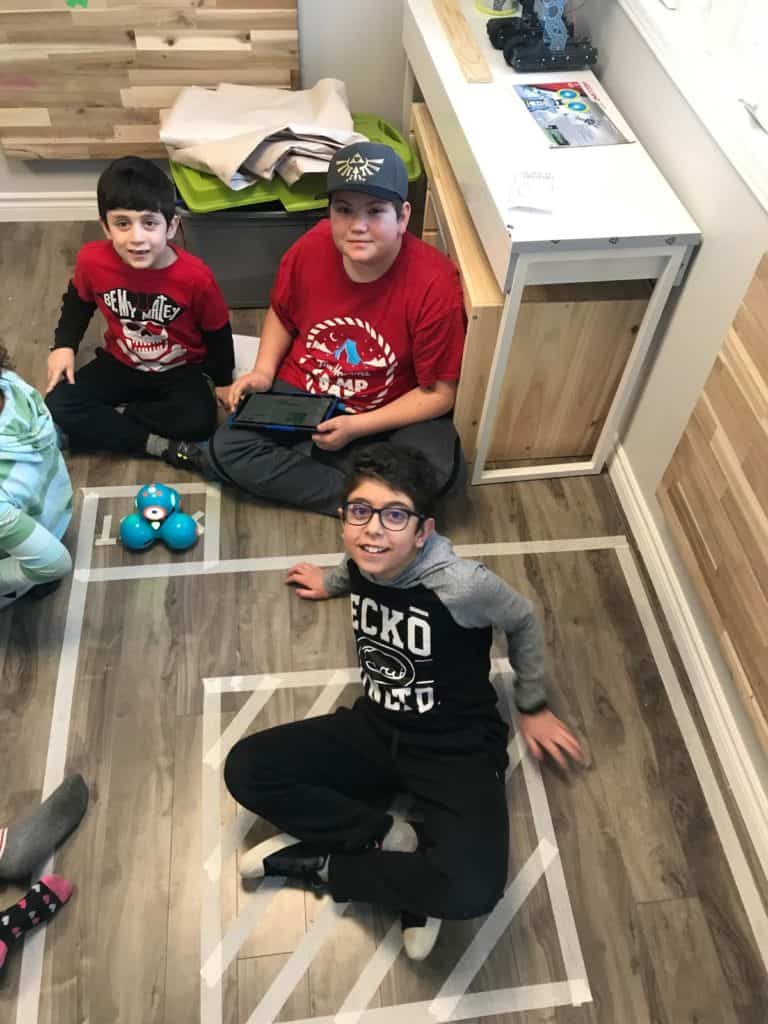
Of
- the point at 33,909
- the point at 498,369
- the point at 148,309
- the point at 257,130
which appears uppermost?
the point at 257,130

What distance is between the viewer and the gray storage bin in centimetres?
206

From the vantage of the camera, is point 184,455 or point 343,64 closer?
point 184,455

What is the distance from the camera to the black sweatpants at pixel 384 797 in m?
1.23

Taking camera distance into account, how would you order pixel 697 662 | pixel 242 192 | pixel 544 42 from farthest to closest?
pixel 242 192 → pixel 544 42 → pixel 697 662

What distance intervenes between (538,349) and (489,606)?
645mm

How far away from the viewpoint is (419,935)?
1.24m

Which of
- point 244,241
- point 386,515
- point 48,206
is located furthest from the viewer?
point 48,206

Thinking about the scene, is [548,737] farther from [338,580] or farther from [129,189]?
[129,189]

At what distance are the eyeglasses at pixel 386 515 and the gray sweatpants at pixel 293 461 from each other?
57 cm

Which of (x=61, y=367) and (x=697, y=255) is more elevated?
(x=697, y=255)

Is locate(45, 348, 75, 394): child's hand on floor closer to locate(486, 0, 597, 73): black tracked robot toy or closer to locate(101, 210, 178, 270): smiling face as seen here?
locate(101, 210, 178, 270): smiling face

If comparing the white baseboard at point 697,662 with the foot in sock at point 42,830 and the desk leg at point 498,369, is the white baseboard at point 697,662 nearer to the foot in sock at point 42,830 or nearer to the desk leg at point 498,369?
the desk leg at point 498,369

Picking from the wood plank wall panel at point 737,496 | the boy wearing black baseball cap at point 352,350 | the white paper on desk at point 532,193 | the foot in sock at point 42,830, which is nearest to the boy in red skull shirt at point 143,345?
the boy wearing black baseball cap at point 352,350

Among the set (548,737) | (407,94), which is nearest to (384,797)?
(548,737)
